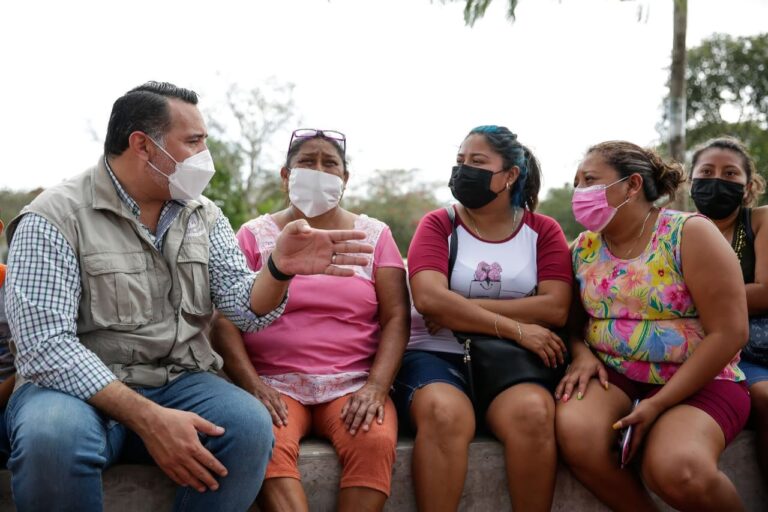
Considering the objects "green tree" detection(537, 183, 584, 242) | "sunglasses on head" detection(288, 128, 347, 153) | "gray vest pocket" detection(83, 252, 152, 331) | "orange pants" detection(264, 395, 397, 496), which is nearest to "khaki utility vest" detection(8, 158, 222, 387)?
"gray vest pocket" detection(83, 252, 152, 331)

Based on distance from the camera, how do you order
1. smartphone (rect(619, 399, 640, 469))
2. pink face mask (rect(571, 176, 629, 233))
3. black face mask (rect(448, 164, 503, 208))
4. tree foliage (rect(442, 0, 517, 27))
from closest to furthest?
smartphone (rect(619, 399, 640, 469))
pink face mask (rect(571, 176, 629, 233))
black face mask (rect(448, 164, 503, 208))
tree foliage (rect(442, 0, 517, 27))

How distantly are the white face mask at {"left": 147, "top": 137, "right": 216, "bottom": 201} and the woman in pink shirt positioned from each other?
1.44ft

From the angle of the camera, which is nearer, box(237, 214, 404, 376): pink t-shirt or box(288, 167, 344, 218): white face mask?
box(237, 214, 404, 376): pink t-shirt

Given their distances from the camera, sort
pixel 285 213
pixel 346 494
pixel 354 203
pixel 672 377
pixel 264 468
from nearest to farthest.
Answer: pixel 264 468 < pixel 346 494 < pixel 672 377 < pixel 285 213 < pixel 354 203

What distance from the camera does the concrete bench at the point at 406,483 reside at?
2.79 meters

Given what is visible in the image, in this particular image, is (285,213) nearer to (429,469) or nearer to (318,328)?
(318,328)

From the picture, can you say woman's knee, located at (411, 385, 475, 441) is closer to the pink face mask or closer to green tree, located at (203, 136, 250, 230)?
the pink face mask

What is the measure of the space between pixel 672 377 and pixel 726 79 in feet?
58.1

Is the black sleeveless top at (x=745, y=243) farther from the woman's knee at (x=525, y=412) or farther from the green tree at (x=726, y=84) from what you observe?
the green tree at (x=726, y=84)

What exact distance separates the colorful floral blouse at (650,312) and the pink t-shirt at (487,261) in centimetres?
27

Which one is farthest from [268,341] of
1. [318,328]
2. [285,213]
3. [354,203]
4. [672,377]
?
[354,203]

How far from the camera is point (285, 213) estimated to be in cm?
357

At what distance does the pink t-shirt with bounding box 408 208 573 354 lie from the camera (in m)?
3.44

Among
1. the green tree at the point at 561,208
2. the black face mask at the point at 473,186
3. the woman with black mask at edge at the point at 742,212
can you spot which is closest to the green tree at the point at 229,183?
the green tree at the point at 561,208
